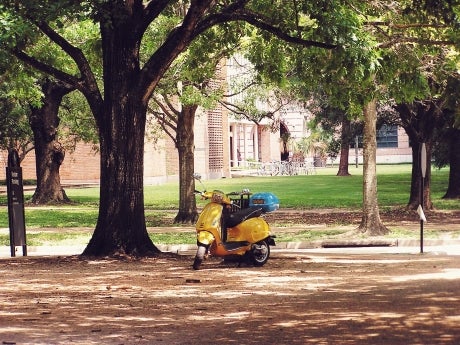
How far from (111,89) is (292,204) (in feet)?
65.1

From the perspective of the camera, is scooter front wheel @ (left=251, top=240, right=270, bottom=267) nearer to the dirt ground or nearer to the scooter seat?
the dirt ground

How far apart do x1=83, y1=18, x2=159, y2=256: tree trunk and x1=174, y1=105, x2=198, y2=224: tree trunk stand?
31.3 ft

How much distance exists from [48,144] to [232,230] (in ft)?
84.7

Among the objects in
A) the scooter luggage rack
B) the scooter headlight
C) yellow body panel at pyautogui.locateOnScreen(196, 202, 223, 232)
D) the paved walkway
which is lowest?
the paved walkway

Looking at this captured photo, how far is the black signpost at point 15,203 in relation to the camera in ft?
58.6

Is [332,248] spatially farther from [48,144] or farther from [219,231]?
[48,144]

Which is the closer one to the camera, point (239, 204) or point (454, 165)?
point (239, 204)

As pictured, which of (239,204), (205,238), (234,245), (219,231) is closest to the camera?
(205,238)

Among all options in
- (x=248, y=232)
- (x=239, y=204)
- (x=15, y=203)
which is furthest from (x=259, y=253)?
(x=15, y=203)

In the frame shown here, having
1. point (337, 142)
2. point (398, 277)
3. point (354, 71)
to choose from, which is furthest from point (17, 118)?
point (398, 277)

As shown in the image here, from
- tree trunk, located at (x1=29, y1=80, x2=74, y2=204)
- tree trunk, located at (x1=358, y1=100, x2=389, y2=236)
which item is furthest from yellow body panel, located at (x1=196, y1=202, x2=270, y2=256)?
tree trunk, located at (x1=29, y1=80, x2=74, y2=204)

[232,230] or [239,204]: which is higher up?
[239,204]

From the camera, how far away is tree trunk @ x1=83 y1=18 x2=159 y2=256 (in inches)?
655

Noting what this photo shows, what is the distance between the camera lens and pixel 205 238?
14805 millimetres
